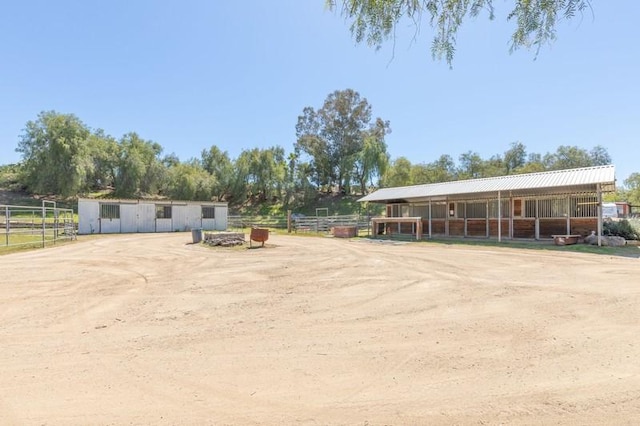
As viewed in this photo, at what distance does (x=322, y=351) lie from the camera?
381 cm

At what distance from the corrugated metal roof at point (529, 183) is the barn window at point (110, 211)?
1975cm

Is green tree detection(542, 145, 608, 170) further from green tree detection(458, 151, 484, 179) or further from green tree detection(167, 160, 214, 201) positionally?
green tree detection(167, 160, 214, 201)

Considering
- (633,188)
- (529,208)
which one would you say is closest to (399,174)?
(529,208)

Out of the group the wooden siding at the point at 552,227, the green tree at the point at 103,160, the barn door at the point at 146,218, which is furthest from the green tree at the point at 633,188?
the green tree at the point at 103,160

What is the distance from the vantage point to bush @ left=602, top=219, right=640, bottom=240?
663 inches

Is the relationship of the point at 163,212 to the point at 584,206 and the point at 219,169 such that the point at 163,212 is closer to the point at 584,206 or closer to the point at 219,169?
the point at 219,169

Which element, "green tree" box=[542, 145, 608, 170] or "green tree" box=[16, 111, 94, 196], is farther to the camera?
"green tree" box=[542, 145, 608, 170]

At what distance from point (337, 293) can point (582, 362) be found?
3.98m

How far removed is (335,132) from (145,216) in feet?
101

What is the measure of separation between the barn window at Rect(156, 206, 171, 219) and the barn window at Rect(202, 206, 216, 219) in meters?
3.00

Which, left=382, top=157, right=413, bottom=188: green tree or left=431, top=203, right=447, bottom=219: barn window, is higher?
left=382, top=157, right=413, bottom=188: green tree

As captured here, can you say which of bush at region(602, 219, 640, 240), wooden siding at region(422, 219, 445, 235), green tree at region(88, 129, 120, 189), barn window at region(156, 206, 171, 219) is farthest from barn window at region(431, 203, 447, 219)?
green tree at region(88, 129, 120, 189)

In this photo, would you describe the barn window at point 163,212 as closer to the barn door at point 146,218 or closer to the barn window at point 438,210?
the barn door at point 146,218

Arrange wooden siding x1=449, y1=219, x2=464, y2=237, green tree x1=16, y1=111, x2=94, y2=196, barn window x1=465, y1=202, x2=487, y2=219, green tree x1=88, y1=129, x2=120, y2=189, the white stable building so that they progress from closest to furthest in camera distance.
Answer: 1. barn window x1=465, y1=202, x2=487, y2=219
2. wooden siding x1=449, y1=219, x2=464, y2=237
3. the white stable building
4. green tree x1=16, y1=111, x2=94, y2=196
5. green tree x1=88, y1=129, x2=120, y2=189
